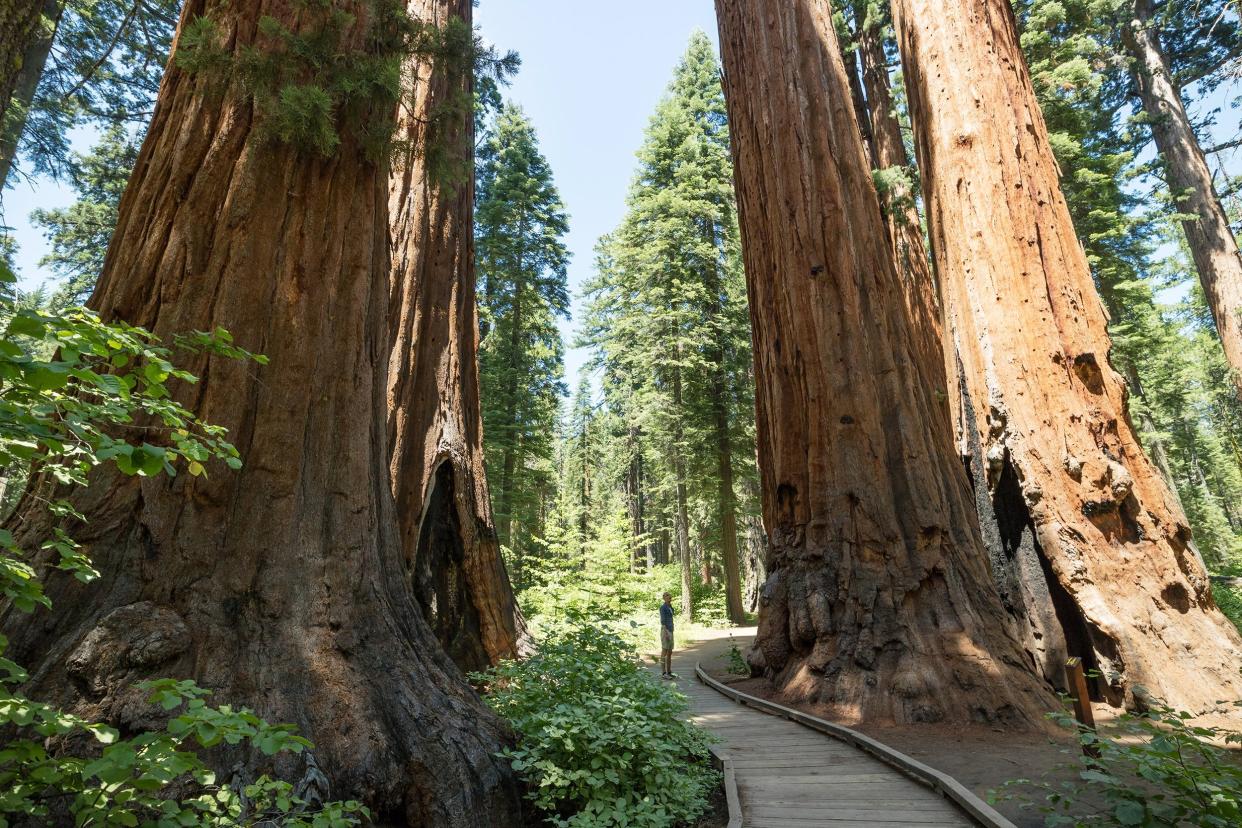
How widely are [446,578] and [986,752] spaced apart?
5.03 metres

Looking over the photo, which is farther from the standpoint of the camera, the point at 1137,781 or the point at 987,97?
the point at 987,97

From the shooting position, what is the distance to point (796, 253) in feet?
27.6

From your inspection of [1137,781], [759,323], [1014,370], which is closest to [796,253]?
[759,323]

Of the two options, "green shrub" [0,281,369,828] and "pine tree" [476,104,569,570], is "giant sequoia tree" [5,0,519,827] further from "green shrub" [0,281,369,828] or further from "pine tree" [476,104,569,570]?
"pine tree" [476,104,569,570]

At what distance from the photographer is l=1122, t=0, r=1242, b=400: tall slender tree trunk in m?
13.3

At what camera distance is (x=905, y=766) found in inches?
170

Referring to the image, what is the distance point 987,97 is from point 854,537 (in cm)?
603

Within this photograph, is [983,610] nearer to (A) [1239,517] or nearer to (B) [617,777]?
(B) [617,777]

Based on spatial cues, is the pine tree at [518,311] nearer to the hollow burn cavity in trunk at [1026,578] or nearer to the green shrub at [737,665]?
the green shrub at [737,665]

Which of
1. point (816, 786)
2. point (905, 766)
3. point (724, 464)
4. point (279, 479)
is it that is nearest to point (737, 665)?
point (905, 766)

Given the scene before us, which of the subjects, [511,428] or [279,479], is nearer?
[279,479]

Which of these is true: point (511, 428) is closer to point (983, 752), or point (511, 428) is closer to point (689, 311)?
point (689, 311)

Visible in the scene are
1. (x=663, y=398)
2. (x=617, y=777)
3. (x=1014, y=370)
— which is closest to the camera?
(x=617, y=777)

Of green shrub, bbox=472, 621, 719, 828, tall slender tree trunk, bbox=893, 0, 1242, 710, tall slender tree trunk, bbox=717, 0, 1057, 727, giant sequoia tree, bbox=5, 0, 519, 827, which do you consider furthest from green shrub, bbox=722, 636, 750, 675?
giant sequoia tree, bbox=5, 0, 519, 827
